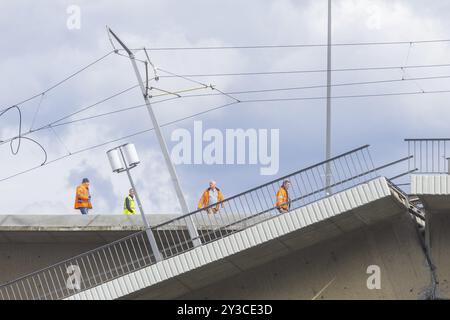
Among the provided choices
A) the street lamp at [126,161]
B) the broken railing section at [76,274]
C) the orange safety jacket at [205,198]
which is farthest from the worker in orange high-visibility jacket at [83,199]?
the street lamp at [126,161]

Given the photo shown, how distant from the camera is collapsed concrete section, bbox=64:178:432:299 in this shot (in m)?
32.4

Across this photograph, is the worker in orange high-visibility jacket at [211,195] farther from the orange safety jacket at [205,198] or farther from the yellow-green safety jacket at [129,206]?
the yellow-green safety jacket at [129,206]

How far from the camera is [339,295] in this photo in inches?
1331

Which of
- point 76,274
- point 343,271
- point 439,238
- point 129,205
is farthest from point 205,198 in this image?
point 439,238

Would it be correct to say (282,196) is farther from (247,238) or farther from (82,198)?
(82,198)

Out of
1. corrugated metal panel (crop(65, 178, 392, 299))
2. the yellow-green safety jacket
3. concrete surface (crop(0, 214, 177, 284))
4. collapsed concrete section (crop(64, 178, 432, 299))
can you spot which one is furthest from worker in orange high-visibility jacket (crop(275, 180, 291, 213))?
the yellow-green safety jacket

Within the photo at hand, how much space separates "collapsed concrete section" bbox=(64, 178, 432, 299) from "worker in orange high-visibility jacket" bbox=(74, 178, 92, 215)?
692 cm

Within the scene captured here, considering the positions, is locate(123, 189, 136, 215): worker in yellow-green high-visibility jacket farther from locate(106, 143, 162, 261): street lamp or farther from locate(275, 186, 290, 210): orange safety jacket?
locate(275, 186, 290, 210): orange safety jacket

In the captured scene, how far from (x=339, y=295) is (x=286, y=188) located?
9.62 feet

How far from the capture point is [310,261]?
1345 inches

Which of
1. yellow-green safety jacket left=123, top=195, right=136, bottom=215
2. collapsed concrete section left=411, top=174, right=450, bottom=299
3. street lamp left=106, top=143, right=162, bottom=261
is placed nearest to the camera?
collapsed concrete section left=411, top=174, right=450, bottom=299

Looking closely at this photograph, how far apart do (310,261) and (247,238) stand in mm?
2353

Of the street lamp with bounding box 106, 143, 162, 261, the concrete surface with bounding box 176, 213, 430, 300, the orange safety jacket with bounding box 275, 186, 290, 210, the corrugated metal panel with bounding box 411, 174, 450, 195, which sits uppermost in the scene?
the street lamp with bounding box 106, 143, 162, 261
